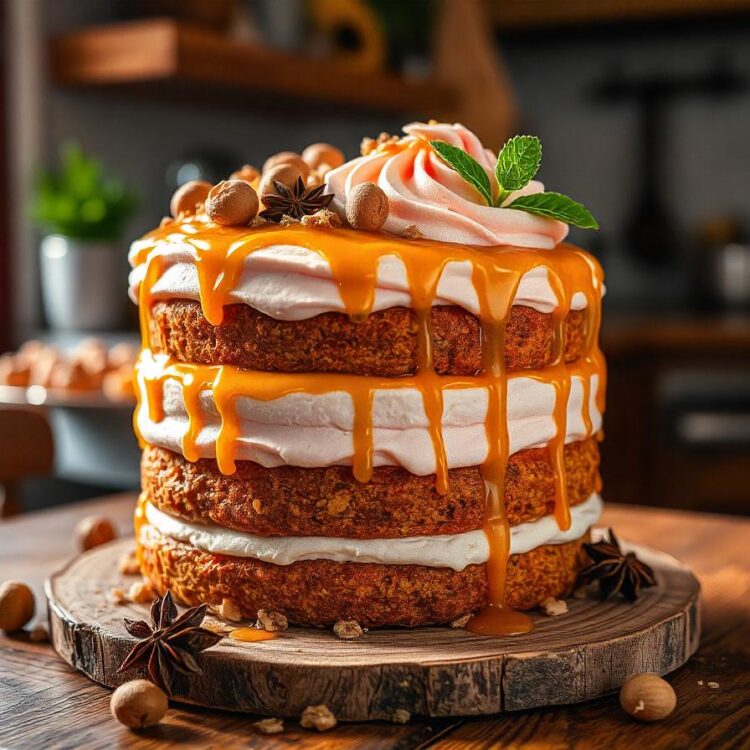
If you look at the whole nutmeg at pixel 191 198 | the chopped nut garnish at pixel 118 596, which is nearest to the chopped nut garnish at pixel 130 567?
the chopped nut garnish at pixel 118 596

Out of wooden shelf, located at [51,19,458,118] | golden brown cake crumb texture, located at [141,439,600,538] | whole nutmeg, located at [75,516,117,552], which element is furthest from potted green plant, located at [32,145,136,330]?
golden brown cake crumb texture, located at [141,439,600,538]

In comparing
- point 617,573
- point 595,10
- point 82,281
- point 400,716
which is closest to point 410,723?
point 400,716

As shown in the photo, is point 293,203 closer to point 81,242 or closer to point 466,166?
point 466,166

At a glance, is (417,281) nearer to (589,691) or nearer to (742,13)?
(589,691)

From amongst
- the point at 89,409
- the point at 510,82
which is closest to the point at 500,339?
the point at 89,409

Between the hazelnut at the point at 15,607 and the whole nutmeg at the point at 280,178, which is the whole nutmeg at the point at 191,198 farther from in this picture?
the hazelnut at the point at 15,607

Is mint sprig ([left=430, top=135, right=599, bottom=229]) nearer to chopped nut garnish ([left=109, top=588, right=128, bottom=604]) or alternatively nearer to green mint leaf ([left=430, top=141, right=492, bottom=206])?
green mint leaf ([left=430, top=141, right=492, bottom=206])
